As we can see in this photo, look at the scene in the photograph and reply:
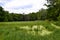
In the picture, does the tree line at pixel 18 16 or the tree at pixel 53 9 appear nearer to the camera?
the tree at pixel 53 9

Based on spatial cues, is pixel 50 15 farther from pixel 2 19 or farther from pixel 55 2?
pixel 2 19

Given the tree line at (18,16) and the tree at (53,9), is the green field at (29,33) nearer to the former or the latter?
the tree at (53,9)

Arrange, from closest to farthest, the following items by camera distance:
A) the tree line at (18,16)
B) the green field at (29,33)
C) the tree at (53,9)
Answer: the green field at (29,33) → the tree at (53,9) → the tree line at (18,16)

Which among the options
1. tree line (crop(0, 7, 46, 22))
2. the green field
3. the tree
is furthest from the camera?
tree line (crop(0, 7, 46, 22))

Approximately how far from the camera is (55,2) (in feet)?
122

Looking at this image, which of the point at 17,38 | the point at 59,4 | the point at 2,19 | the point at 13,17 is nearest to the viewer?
the point at 17,38

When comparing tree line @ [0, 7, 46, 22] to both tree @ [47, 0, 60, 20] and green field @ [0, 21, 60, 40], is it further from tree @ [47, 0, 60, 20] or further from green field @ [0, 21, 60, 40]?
green field @ [0, 21, 60, 40]

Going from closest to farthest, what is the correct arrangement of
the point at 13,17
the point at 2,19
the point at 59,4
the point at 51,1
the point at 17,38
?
the point at 17,38 < the point at 59,4 < the point at 51,1 < the point at 2,19 < the point at 13,17

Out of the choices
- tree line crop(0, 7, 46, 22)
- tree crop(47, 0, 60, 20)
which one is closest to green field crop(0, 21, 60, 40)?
tree crop(47, 0, 60, 20)

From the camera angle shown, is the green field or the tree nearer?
the green field

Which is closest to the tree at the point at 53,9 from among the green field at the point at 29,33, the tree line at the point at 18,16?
the tree line at the point at 18,16

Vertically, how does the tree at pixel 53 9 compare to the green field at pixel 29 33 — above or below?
above

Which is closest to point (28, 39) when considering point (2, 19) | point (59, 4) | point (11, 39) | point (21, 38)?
point (21, 38)

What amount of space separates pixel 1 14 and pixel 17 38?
146 feet
